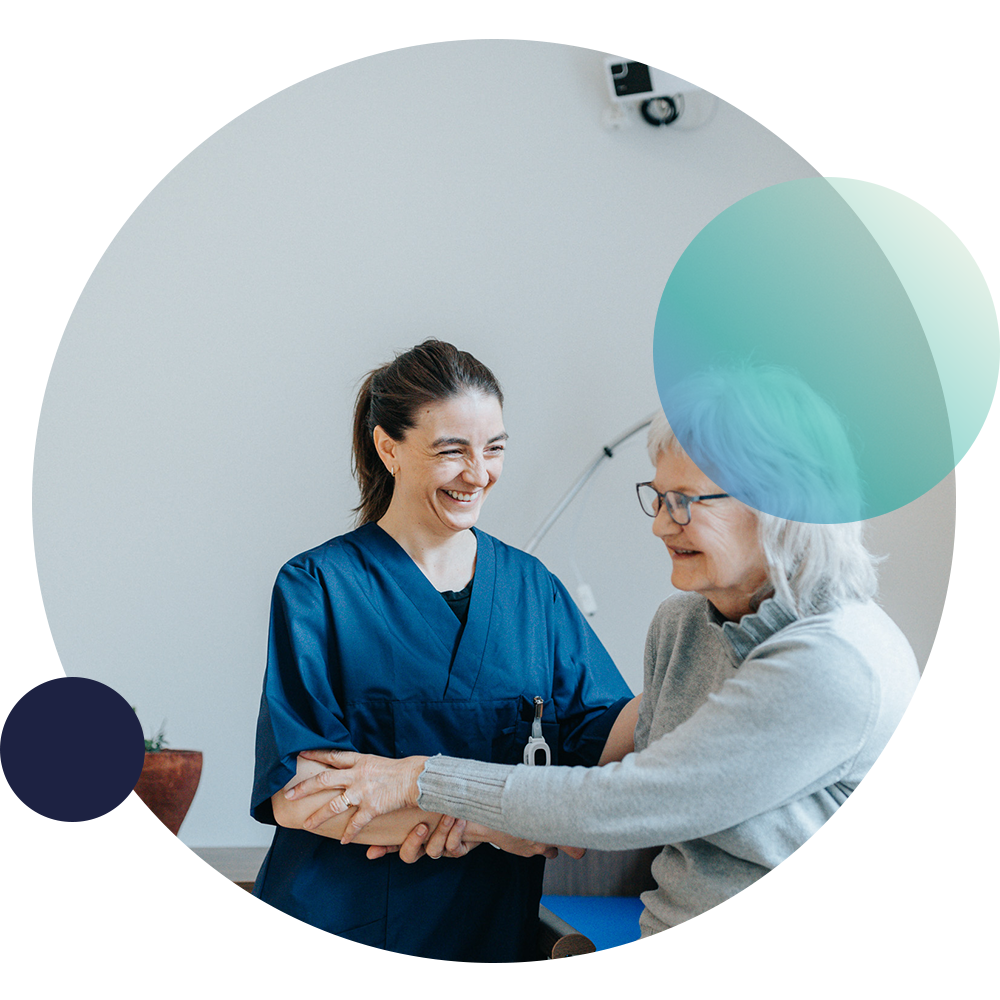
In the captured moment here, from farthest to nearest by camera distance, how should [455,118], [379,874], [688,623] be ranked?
[455,118], [379,874], [688,623]

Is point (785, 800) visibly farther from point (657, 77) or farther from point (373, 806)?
point (657, 77)

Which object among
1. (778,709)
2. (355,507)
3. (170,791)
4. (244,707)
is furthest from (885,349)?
(170,791)

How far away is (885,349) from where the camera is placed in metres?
1.29

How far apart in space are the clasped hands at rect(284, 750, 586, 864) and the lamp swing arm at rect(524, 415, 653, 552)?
0.58 m

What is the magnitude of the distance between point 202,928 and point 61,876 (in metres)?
Result: 0.29

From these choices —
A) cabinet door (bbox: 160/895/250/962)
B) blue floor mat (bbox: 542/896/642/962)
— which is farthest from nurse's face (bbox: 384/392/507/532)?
cabinet door (bbox: 160/895/250/962)

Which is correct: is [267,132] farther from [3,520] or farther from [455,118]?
[3,520]

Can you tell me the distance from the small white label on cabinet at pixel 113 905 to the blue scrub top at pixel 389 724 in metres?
0.44

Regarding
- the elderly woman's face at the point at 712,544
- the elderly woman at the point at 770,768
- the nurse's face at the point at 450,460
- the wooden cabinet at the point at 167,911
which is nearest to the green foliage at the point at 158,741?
the wooden cabinet at the point at 167,911

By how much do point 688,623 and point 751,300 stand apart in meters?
0.48

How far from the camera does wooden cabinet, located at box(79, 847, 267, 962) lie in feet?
5.23
